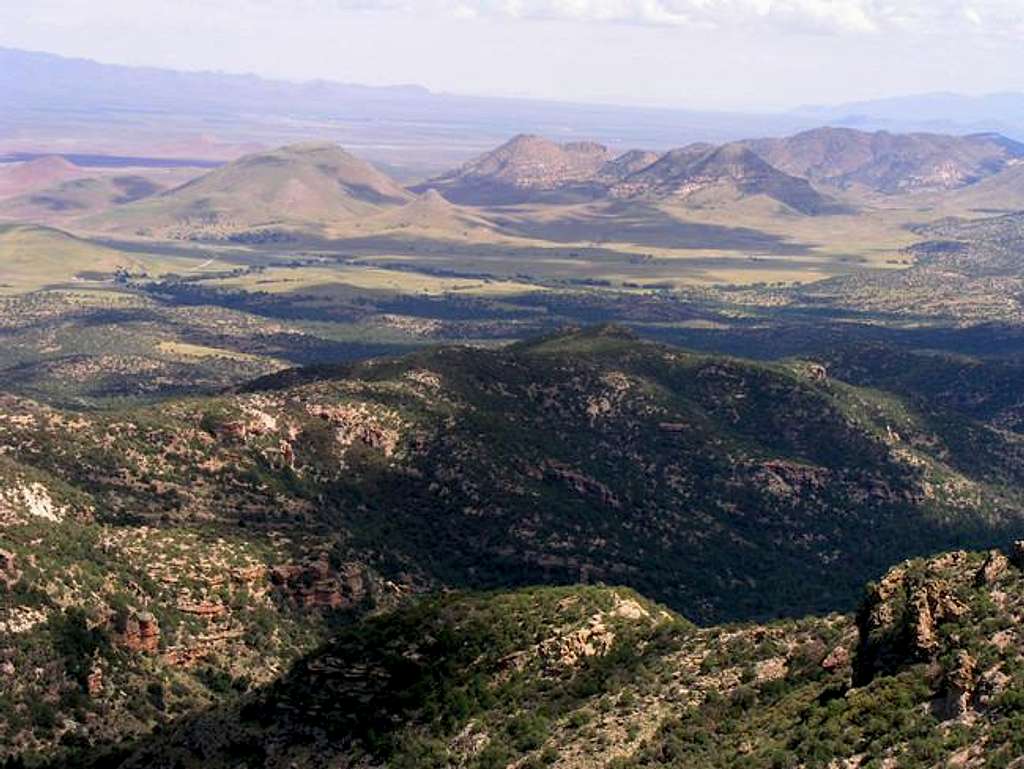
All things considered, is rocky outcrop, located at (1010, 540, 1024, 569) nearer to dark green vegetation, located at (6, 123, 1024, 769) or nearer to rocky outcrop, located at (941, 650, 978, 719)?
dark green vegetation, located at (6, 123, 1024, 769)

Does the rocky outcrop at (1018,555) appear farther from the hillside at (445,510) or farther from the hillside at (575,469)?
the hillside at (575,469)

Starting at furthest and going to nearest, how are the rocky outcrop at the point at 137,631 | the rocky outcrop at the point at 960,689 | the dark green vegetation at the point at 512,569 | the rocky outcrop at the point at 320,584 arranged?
the rocky outcrop at the point at 320,584 < the rocky outcrop at the point at 137,631 < the dark green vegetation at the point at 512,569 < the rocky outcrop at the point at 960,689

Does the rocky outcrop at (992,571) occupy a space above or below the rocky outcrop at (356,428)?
above

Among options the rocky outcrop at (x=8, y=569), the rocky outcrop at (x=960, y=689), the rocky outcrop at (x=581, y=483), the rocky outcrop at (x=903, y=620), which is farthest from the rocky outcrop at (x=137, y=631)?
the rocky outcrop at (x=581, y=483)

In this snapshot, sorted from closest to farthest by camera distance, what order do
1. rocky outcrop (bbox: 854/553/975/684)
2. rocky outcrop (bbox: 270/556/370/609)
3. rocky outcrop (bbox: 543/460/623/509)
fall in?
rocky outcrop (bbox: 854/553/975/684), rocky outcrop (bbox: 270/556/370/609), rocky outcrop (bbox: 543/460/623/509)

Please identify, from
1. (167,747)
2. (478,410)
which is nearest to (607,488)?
(478,410)

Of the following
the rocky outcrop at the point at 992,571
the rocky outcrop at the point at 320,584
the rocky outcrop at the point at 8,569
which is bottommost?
the rocky outcrop at the point at 320,584

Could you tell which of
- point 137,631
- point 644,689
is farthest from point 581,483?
point 644,689

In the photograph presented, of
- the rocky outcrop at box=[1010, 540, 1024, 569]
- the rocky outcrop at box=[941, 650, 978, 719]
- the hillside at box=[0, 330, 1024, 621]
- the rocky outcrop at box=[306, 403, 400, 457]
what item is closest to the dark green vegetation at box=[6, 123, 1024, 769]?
the rocky outcrop at box=[941, 650, 978, 719]
